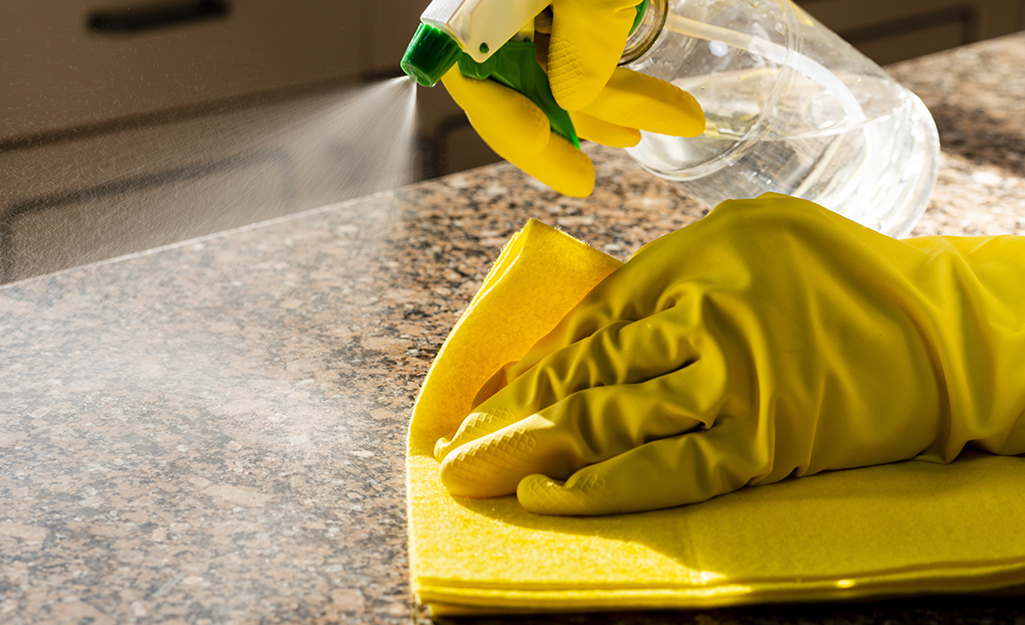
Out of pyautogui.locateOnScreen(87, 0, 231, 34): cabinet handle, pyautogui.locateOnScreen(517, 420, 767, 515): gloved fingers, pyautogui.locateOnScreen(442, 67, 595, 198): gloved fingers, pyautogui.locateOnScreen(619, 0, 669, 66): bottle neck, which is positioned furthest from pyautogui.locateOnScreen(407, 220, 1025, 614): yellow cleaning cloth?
pyautogui.locateOnScreen(87, 0, 231, 34): cabinet handle

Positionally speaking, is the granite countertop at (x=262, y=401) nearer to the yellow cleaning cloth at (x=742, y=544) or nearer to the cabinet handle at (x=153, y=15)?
the yellow cleaning cloth at (x=742, y=544)

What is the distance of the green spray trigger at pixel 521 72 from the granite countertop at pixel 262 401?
21cm

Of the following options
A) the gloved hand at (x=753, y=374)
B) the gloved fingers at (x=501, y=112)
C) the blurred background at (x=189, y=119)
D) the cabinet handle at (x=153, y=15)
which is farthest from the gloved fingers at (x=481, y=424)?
the cabinet handle at (x=153, y=15)

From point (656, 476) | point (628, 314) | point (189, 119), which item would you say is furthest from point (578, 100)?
point (189, 119)

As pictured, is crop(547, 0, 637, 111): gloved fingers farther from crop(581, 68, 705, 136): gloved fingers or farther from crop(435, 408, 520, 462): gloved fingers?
crop(435, 408, 520, 462): gloved fingers

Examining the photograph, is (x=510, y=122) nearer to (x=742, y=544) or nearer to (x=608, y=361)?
(x=608, y=361)

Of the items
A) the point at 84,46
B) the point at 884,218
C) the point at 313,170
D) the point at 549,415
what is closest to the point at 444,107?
the point at 313,170

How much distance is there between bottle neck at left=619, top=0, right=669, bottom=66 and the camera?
75cm

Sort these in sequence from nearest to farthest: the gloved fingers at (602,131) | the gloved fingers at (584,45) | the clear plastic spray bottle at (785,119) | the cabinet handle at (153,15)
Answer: the gloved fingers at (584,45) → the gloved fingers at (602,131) → the clear plastic spray bottle at (785,119) → the cabinet handle at (153,15)

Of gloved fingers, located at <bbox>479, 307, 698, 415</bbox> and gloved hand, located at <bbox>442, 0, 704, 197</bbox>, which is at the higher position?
gloved hand, located at <bbox>442, 0, 704, 197</bbox>

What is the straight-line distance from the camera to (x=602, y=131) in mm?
729

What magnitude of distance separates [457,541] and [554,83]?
0.96 ft

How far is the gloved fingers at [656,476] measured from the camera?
0.54m

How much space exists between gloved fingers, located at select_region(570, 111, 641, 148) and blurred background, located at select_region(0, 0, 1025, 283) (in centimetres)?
14
